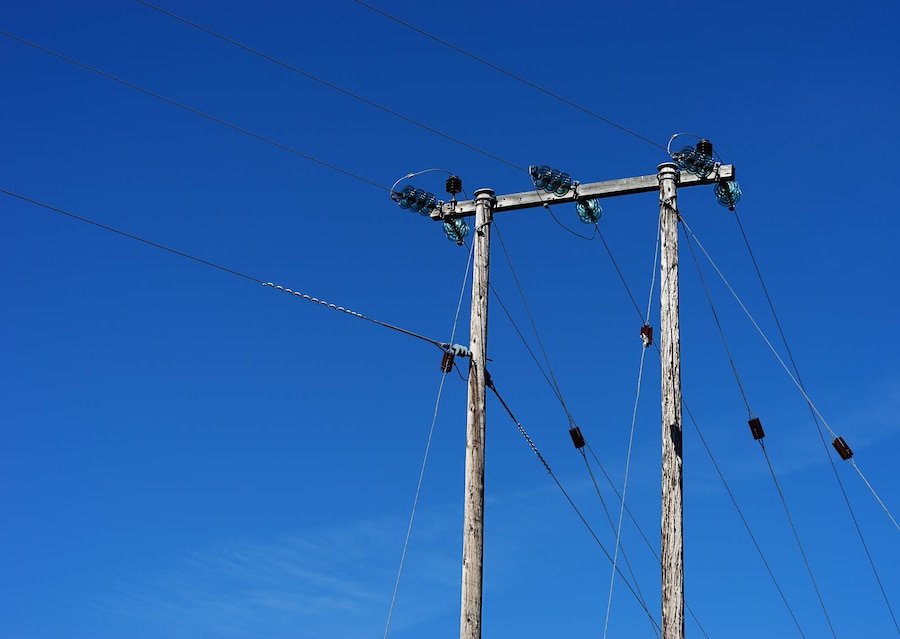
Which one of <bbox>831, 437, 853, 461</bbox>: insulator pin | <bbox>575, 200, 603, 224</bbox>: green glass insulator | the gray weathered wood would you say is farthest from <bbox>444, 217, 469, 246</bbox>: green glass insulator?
<bbox>831, 437, 853, 461</bbox>: insulator pin

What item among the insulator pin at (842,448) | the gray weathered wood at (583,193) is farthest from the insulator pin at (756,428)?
the gray weathered wood at (583,193)

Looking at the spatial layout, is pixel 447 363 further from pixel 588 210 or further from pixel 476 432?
pixel 588 210

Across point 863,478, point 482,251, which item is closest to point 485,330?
point 482,251

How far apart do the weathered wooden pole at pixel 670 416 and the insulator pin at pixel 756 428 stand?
2.38 m

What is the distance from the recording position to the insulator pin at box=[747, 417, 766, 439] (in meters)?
19.6

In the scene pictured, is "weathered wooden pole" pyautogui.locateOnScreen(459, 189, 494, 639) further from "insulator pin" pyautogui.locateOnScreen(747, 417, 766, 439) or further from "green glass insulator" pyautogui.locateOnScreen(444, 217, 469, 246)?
"insulator pin" pyautogui.locateOnScreen(747, 417, 766, 439)

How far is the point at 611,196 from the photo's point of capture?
1917 centimetres

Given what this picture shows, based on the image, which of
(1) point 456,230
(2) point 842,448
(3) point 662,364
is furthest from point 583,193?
(2) point 842,448

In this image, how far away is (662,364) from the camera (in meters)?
17.8

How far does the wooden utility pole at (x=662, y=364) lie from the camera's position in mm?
16859

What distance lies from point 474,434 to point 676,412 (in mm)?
2609

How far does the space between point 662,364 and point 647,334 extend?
2.72 feet

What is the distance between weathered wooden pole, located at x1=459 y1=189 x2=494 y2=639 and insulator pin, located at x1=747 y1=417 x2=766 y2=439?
157 inches

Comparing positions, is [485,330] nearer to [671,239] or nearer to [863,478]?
[671,239]
